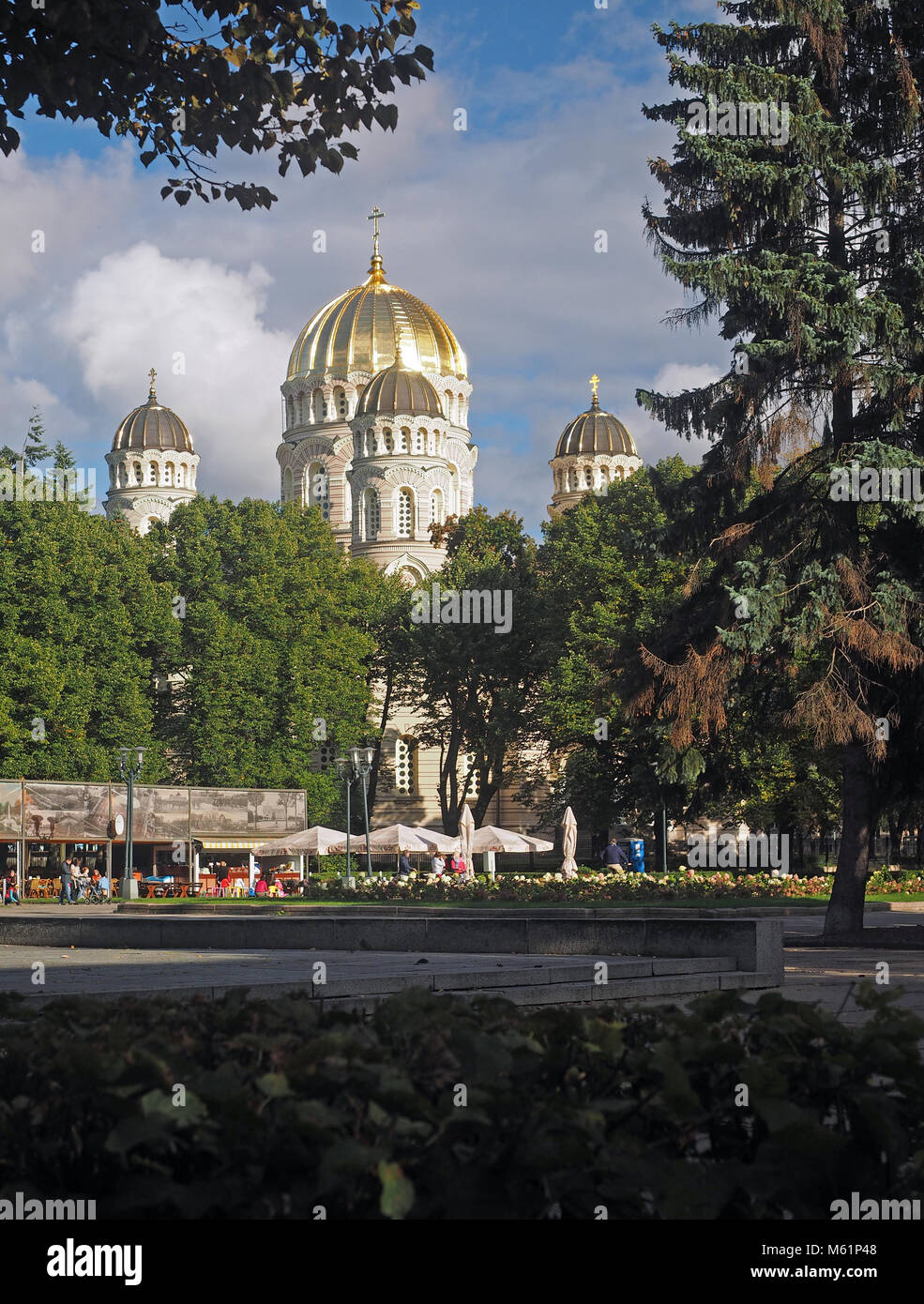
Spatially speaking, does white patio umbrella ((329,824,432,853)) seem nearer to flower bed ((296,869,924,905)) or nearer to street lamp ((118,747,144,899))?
street lamp ((118,747,144,899))

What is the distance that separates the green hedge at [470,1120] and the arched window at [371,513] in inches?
3165

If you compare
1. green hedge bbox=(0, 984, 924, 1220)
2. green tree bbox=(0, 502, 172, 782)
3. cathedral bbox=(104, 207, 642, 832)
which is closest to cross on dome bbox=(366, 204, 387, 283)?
cathedral bbox=(104, 207, 642, 832)

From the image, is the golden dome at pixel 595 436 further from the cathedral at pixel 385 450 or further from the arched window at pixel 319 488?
the arched window at pixel 319 488

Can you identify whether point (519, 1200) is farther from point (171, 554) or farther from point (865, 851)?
point (171, 554)

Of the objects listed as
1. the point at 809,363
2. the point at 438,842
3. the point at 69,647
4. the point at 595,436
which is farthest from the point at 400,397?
the point at 809,363

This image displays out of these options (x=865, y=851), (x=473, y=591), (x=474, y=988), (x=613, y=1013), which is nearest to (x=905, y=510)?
(x=865, y=851)

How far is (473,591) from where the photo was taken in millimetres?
58844

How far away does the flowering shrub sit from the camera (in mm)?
30047

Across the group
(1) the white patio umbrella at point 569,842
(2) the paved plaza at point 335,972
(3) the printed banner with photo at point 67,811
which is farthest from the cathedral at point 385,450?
(2) the paved plaza at point 335,972

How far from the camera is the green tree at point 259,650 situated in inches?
2158

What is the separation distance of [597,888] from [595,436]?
7053cm

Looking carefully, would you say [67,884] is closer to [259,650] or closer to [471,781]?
[259,650]

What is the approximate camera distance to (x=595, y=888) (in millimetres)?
30578
